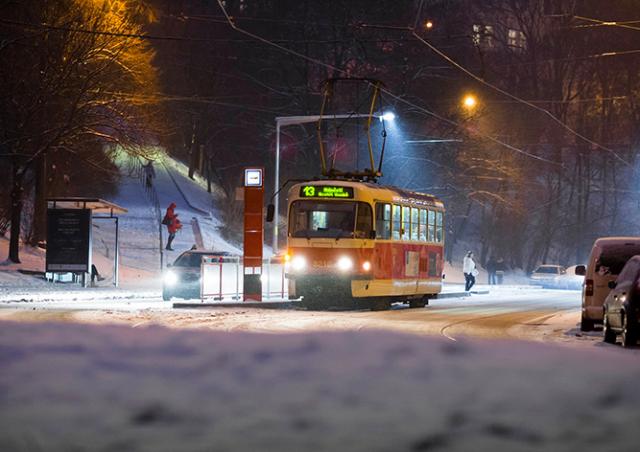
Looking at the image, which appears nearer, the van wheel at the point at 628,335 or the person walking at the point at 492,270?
the van wheel at the point at 628,335

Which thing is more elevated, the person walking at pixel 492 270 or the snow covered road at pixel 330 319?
the person walking at pixel 492 270

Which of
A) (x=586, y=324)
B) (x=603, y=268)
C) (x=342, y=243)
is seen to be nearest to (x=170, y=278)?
(x=342, y=243)

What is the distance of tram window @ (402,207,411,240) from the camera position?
109 feet

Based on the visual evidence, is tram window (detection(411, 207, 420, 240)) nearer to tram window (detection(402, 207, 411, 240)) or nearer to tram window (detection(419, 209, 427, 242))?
tram window (detection(402, 207, 411, 240))

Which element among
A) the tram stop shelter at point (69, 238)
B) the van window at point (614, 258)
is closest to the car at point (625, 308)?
the van window at point (614, 258)

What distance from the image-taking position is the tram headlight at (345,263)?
30.5m

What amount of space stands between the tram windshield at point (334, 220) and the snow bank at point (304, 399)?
56.3ft

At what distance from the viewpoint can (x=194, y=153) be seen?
74.5 m

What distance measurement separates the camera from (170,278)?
33.8 meters

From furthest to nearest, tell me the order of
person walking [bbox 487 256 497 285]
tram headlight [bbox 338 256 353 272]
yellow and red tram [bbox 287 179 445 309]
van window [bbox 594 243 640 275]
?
person walking [bbox 487 256 497 285], yellow and red tram [bbox 287 179 445 309], tram headlight [bbox 338 256 353 272], van window [bbox 594 243 640 275]

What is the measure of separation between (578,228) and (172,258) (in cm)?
3669

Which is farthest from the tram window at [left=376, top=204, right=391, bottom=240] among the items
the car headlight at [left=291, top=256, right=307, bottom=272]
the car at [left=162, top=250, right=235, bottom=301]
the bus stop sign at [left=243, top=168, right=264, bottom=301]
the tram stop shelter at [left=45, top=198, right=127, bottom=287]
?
the tram stop shelter at [left=45, top=198, right=127, bottom=287]

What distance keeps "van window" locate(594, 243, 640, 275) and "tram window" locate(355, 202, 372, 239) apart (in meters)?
8.93

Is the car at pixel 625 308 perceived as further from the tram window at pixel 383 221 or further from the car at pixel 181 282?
the car at pixel 181 282
